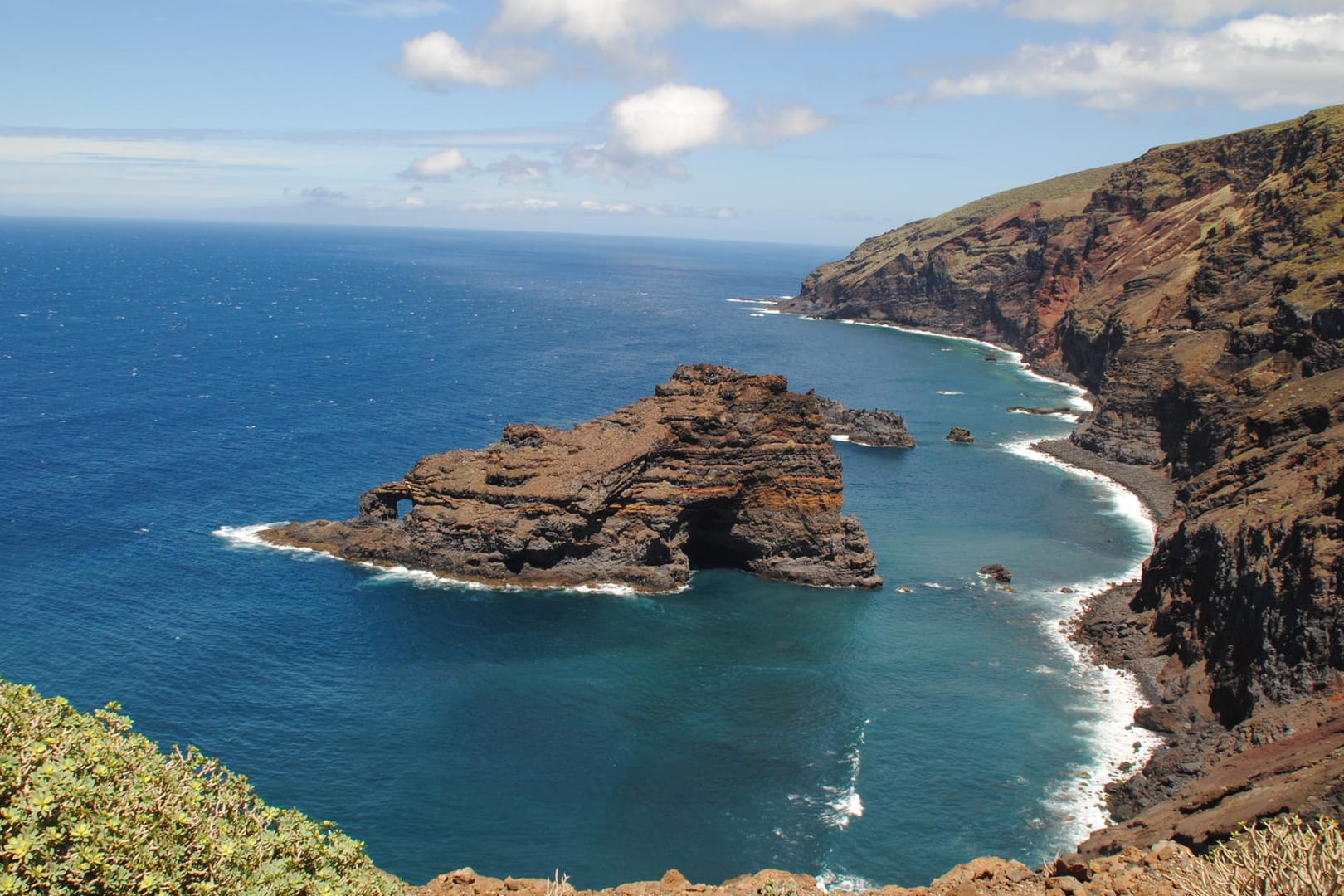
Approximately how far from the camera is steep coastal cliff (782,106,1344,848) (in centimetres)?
5150

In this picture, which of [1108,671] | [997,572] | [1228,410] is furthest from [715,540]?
[1228,410]

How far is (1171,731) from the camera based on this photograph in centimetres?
5681

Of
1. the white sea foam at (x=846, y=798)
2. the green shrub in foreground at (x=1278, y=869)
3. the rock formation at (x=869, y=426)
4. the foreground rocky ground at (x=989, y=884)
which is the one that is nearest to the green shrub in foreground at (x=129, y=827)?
the foreground rocky ground at (x=989, y=884)

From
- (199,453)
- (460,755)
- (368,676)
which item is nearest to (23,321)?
(199,453)

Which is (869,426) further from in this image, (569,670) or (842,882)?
(842,882)

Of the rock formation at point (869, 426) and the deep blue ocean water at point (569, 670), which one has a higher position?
the rock formation at point (869, 426)

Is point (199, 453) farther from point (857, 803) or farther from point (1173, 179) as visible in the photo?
point (1173, 179)

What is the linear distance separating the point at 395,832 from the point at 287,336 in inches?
6151

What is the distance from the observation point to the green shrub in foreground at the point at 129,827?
68.2ft

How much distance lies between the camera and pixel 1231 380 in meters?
104

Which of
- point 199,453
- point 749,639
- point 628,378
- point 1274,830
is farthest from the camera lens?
point 628,378

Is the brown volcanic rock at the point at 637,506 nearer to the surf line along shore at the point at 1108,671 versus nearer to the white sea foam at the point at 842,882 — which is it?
the surf line along shore at the point at 1108,671

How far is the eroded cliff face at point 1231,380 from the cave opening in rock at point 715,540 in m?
30.1

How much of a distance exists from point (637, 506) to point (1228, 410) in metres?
61.7
